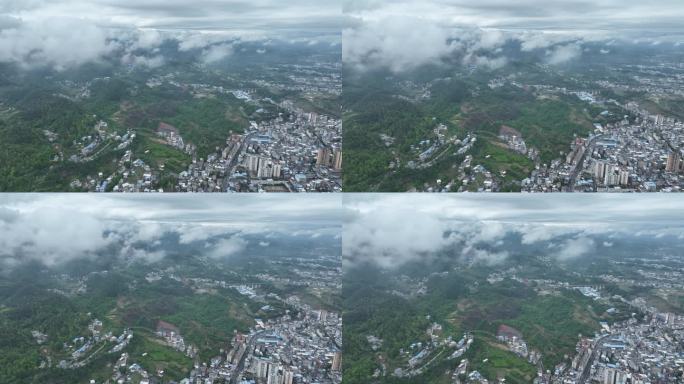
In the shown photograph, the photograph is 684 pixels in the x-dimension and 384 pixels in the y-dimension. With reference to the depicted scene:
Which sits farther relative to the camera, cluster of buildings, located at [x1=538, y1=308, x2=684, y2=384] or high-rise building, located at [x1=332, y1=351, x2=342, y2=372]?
high-rise building, located at [x1=332, y1=351, x2=342, y2=372]

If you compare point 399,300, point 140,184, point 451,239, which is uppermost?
point 140,184

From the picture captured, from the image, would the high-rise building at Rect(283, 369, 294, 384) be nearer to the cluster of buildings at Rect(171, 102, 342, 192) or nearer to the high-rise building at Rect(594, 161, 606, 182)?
the cluster of buildings at Rect(171, 102, 342, 192)

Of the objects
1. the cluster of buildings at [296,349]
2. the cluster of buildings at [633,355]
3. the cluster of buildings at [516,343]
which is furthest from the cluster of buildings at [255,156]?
the cluster of buildings at [633,355]

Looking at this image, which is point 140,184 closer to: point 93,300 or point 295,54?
point 93,300

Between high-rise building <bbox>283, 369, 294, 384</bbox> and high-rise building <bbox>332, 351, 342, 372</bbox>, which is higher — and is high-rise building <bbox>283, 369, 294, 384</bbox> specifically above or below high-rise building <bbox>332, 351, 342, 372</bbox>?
below

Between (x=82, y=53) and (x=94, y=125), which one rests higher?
(x=82, y=53)

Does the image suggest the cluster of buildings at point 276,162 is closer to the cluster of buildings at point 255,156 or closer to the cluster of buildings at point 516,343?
the cluster of buildings at point 255,156

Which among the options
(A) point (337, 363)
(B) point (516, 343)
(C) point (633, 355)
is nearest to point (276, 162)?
(A) point (337, 363)

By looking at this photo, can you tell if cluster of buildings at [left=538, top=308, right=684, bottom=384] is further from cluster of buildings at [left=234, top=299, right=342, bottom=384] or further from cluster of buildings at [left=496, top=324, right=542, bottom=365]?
cluster of buildings at [left=234, top=299, right=342, bottom=384]

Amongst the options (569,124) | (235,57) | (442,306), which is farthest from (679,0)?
(235,57)

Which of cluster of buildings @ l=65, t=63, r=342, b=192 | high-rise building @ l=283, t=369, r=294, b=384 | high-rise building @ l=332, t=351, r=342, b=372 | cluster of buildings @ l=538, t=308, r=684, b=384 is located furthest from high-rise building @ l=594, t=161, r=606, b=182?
high-rise building @ l=283, t=369, r=294, b=384

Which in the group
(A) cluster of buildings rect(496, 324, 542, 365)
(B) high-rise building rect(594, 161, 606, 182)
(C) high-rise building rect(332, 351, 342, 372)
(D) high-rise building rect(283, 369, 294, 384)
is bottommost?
(D) high-rise building rect(283, 369, 294, 384)
